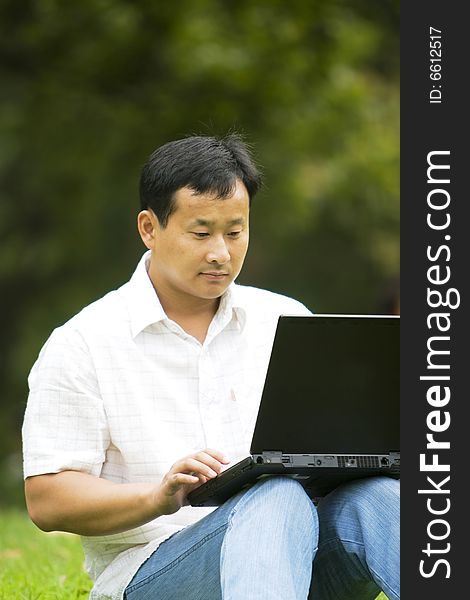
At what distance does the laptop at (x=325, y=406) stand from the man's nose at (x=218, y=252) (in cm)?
39

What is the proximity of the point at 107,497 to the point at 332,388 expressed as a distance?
1.92ft

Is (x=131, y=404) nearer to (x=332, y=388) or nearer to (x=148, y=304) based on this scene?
(x=148, y=304)

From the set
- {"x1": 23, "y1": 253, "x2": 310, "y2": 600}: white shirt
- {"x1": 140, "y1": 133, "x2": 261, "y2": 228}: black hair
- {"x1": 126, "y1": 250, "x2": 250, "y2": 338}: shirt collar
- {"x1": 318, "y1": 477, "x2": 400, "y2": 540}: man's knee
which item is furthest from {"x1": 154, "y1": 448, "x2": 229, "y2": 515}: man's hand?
{"x1": 140, "y1": 133, "x2": 261, "y2": 228}: black hair

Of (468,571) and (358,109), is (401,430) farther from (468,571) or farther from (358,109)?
(358,109)

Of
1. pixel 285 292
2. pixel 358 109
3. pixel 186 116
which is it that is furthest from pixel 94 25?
pixel 285 292

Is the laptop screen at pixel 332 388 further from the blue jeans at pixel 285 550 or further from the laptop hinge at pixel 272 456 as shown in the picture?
the blue jeans at pixel 285 550

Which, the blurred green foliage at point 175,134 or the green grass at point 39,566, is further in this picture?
the blurred green foliage at point 175,134

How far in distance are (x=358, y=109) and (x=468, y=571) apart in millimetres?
9950

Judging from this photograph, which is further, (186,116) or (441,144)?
(186,116)

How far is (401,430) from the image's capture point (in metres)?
2.91

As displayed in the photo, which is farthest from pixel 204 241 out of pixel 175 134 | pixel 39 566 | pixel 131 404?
pixel 175 134

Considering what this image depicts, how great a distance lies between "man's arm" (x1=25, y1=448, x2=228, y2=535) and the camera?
2.91m

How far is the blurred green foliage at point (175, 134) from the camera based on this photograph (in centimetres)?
1080

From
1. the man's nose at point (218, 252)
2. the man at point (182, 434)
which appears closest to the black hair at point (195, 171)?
the man at point (182, 434)
